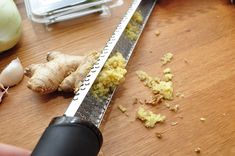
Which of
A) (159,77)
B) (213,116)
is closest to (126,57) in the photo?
(159,77)

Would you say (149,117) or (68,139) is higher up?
(68,139)

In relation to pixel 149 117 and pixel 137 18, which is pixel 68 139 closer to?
pixel 149 117

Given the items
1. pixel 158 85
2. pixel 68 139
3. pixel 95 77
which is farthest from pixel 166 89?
pixel 68 139

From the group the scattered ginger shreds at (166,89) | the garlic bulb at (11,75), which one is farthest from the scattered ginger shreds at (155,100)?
the garlic bulb at (11,75)

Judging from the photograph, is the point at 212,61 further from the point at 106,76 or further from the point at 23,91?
the point at 23,91

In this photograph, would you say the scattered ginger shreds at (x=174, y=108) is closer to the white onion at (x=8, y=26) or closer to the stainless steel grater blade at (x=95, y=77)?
the stainless steel grater blade at (x=95, y=77)

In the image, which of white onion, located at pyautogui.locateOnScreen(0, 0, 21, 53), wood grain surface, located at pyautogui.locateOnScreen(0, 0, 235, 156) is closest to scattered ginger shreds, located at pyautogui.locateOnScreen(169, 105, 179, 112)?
wood grain surface, located at pyautogui.locateOnScreen(0, 0, 235, 156)
